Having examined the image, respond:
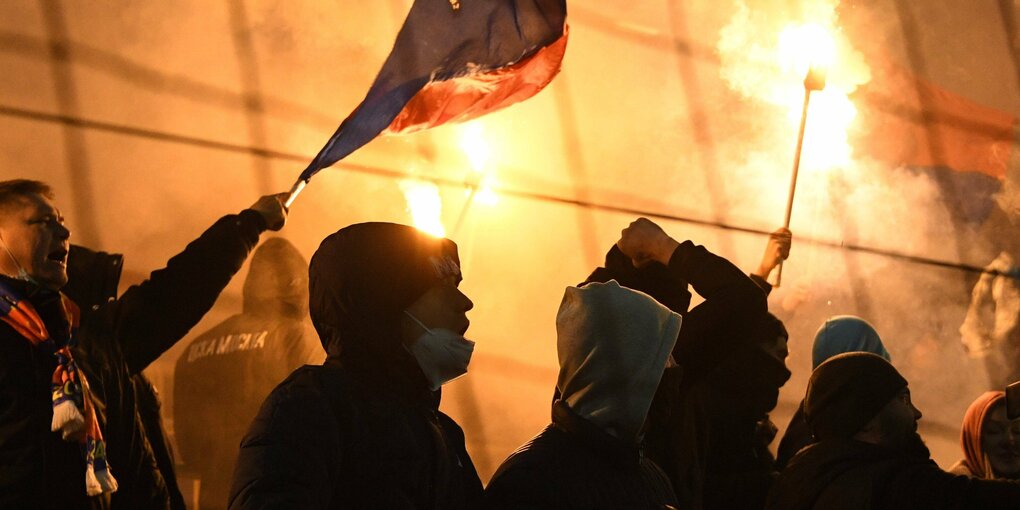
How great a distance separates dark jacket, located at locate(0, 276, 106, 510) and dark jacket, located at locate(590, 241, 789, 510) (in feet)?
3.19

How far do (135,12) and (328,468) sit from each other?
9.46 feet

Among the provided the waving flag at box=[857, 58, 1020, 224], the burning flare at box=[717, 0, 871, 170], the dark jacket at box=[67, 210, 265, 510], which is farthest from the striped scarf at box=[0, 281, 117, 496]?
the waving flag at box=[857, 58, 1020, 224]

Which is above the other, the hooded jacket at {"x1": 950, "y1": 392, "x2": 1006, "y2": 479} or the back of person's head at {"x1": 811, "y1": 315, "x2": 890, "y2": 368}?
the back of person's head at {"x1": 811, "y1": 315, "x2": 890, "y2": 368}

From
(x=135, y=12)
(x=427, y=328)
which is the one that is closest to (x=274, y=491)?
(x=427, y=328)

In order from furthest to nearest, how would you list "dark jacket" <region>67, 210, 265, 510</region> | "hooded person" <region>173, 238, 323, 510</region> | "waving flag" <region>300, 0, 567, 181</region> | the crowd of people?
"hooded person" <region>173, 238, 323, 510</region> → "waving flag" <region>300, 0, 567, 181</region> → "dark jacket" <region>67, 210, 265, 510</region> → the crowd of people

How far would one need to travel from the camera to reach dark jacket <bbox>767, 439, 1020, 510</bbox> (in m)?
1.84

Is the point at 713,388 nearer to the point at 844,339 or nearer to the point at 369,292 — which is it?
the point at 844,339

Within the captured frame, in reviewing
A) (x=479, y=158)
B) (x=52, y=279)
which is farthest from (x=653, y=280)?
(x=479, y=158)

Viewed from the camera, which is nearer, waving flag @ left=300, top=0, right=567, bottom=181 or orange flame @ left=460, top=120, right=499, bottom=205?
waving flag @ left=300, top=0, right=567, bottom=181

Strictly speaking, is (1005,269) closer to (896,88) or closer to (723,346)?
(896,88)

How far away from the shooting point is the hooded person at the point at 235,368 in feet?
11.3

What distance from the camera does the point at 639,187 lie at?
526 centimetres

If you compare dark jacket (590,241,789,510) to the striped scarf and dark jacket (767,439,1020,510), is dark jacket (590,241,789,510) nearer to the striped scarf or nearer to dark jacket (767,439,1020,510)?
dark jacket (767,439,1020,510)

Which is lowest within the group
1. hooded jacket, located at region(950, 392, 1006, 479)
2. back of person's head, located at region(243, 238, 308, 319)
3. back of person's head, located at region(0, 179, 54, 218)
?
hooded jacket, located at region(950, 392, 1006, 479)
